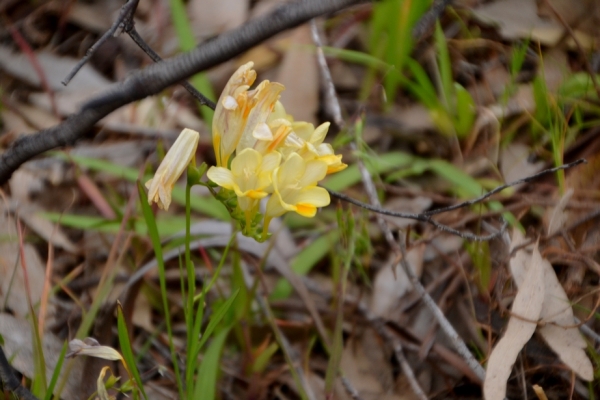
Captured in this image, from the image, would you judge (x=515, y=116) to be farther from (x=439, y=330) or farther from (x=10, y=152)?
(x=10, y=152)

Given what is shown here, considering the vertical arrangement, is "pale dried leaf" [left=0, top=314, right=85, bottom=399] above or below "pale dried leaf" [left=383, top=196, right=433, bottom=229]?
above

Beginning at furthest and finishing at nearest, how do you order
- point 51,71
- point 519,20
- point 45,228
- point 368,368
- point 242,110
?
1. point 51,71
2. point 519,20
3. point 45,228
4. point 368,368
5. point 242,110

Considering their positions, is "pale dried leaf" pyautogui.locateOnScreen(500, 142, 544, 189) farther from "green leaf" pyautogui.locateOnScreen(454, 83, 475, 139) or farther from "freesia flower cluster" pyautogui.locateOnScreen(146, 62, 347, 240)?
"freesia flower cluster" pyautogui.locateOnScreen(146, 62, 347, 240)

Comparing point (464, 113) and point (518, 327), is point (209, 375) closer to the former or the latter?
point (518, 327)

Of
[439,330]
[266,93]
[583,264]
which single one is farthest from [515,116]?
[266,93]

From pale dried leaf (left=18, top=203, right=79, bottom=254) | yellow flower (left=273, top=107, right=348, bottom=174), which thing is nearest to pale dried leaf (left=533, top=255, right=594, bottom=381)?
yellow flower (left=273, top=107, right=348, bottom=174)

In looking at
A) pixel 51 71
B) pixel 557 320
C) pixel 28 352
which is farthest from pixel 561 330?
pixel 51 71
